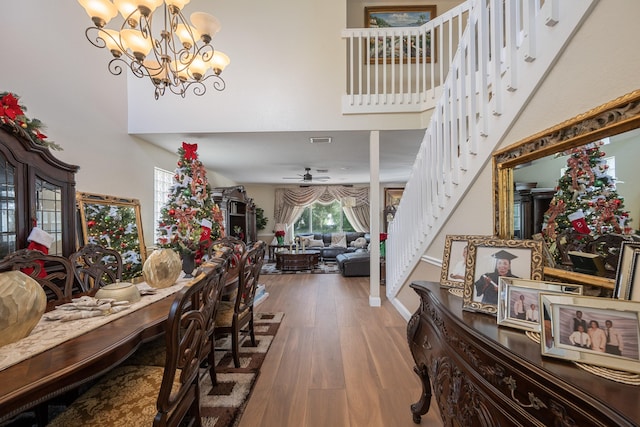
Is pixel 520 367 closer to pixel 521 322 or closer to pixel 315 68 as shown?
pixel 521 322

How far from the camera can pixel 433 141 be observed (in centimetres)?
232

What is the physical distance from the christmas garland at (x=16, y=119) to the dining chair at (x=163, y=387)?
74.8 inches

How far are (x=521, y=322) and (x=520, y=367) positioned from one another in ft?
0.75

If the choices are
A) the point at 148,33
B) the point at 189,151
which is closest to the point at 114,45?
the point at 148,33

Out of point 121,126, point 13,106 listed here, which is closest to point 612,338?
point 13,106

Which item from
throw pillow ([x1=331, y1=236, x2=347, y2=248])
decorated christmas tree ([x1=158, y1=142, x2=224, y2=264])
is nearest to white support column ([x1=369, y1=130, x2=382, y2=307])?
decorated christmas tree ([x1=158, y1=142, x2=224, y2=264])

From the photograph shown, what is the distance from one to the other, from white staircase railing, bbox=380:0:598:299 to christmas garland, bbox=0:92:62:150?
3078 millimetres

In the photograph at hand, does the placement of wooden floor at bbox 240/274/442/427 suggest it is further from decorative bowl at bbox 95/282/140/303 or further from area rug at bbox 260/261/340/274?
area rug at bbox 260/261/340/274

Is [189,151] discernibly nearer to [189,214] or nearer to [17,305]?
[189,214]

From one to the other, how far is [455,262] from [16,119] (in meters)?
3.09

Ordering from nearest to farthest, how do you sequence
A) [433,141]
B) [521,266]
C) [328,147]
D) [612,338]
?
[612,338] → [521,266] → [433,141] → [328,147]

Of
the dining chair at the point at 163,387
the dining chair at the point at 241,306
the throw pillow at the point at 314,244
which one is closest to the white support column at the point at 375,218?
the dining chair at the point at 241,306

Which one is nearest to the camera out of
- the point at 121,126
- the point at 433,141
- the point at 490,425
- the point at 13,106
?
the point at 490,425

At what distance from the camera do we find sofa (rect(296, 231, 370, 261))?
25.6 feet
